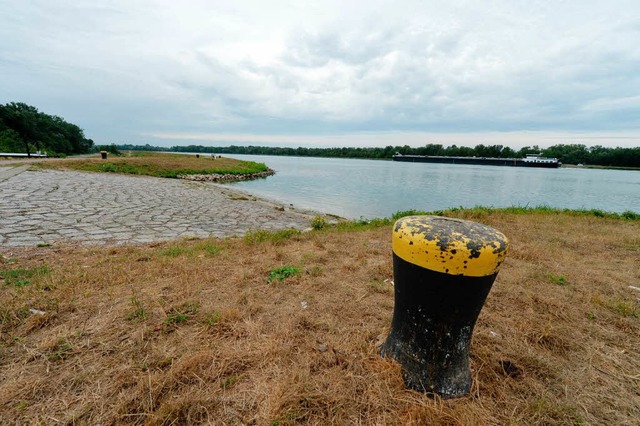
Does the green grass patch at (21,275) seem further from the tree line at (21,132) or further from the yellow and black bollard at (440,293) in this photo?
the tree line at (21,132)

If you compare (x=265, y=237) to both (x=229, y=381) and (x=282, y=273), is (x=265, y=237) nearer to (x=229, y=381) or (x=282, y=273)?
(x=282, y=273)

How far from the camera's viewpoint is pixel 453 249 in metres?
1.66

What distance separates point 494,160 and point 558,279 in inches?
3700

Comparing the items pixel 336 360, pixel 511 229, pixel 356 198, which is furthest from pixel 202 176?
pixel 336 360

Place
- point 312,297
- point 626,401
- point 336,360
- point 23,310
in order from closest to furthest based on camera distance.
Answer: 1. point 626,401
2. point 336,360
3. point 23,310
4. point 312,297

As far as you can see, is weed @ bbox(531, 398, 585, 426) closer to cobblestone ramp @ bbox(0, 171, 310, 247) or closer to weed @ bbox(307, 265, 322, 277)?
weed @ bbox(307, 265, 322, 277)

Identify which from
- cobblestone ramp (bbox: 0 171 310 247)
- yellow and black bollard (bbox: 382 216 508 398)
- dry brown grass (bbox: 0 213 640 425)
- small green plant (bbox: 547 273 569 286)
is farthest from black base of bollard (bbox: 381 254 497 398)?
cobblestone ramp (bbox: 0 171 310 247)

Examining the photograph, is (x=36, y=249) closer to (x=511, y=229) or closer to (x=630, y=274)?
(x=630, y=274)

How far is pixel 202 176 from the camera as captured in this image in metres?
23.4

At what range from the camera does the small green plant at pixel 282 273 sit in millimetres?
3479

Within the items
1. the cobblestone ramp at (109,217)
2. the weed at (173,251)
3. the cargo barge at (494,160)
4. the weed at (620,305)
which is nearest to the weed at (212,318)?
the weed at (173,251)

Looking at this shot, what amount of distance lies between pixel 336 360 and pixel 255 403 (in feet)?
2.09

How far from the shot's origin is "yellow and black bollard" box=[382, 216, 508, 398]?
169 cm

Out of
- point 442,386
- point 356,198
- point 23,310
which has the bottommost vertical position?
point 356,198
